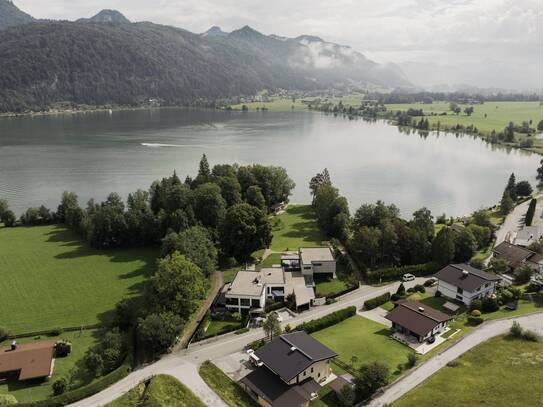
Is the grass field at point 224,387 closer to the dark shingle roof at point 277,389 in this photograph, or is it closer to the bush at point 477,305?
the dark shingle roof at point 277,389

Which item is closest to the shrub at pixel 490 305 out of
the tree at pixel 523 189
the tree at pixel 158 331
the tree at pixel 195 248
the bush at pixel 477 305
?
the bush at pixel 477 305

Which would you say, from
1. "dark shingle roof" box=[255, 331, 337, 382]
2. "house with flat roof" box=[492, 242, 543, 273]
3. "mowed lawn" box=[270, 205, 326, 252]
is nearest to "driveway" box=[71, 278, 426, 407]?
"dark shingle roof" box=[255, 331, 337, 382]

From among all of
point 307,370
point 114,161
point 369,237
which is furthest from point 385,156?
point 307,370

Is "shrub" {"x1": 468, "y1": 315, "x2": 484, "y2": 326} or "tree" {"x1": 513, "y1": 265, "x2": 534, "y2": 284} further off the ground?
"tree" {"x1": 513, "y1": 265, "x2": 534, "y2": 284}

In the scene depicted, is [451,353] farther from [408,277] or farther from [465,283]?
[408,277]

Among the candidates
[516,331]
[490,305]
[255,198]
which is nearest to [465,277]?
[490,305]

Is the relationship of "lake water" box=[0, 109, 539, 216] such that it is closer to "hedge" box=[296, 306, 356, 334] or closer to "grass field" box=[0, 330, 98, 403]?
"hedge" box=[296, 306, 356, 334]
